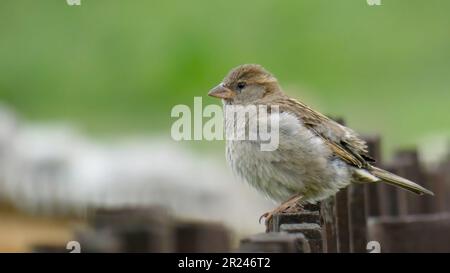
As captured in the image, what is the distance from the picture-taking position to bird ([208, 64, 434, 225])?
16.5 feet

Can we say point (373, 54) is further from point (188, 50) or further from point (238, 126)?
point (238, 126)

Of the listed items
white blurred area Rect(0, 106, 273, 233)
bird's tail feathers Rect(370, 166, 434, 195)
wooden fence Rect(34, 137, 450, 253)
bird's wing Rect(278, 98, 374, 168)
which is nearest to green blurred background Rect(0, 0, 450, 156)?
white blurred area Rect(0, 106, 273, 233)

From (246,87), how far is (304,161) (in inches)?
24.7

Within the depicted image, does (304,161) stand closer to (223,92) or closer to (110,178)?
(223,92)

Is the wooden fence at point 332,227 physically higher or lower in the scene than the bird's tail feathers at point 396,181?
lower

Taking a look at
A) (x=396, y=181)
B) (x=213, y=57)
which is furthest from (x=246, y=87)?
(x=213, y=57)

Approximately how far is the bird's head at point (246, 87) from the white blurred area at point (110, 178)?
2.56ft

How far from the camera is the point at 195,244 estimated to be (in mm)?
4125

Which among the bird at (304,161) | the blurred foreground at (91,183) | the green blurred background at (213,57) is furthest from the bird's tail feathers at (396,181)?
the green blurred background at (213,57)

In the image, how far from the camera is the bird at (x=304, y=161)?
5023mm

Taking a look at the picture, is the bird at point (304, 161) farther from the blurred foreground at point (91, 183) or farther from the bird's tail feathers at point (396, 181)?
the blurred foreground at point (91, 183)
